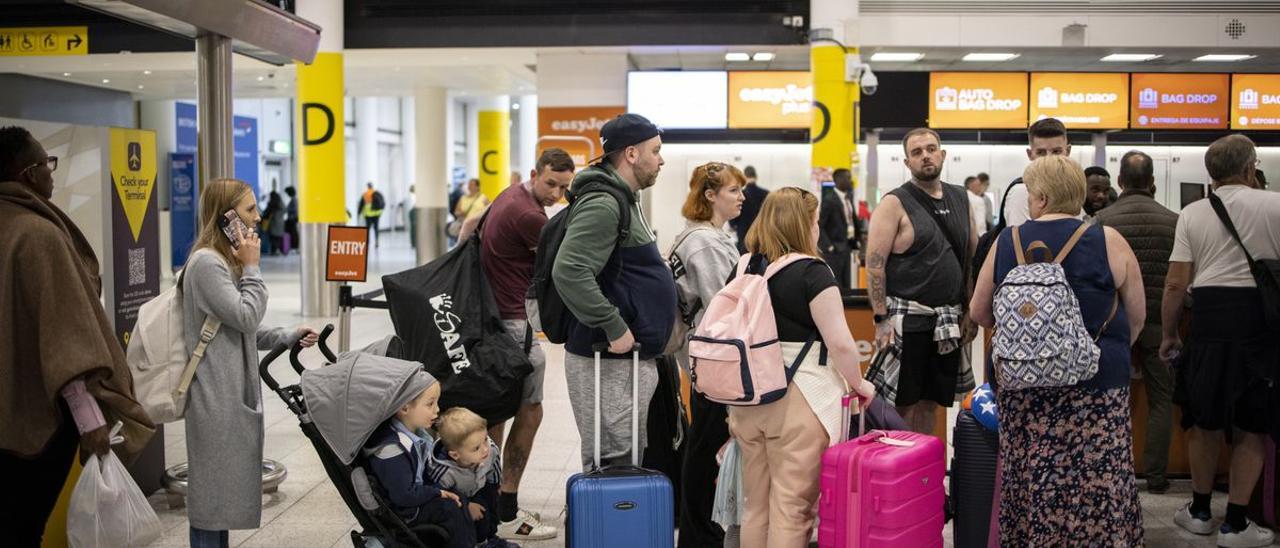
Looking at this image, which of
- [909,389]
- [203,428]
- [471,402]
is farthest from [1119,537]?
Result: [203,428]

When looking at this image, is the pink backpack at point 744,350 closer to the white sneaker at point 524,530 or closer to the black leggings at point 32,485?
the white sneaker at point 524,530

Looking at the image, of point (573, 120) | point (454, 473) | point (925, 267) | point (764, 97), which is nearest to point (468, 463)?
point (454, 473)

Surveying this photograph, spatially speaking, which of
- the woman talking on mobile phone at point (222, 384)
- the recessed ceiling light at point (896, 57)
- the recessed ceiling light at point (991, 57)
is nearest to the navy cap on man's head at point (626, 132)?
the woman talking on mobile phone at point (222, 384)

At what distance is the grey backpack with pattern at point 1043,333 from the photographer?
3.31 m

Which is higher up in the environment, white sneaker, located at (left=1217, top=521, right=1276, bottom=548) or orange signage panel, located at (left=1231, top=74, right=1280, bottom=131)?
orange signage panel, located at (left=1231, top=74, right=1280, bottom=131)

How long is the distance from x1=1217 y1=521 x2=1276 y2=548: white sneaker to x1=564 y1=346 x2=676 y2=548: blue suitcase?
2.31 m

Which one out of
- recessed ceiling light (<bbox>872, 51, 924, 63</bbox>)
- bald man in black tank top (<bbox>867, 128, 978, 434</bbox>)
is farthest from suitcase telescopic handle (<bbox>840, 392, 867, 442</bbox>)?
recessed ceiling light (<bbox>872, 51, 924, 63</bbox>)

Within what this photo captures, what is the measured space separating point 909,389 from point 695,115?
9070 mm

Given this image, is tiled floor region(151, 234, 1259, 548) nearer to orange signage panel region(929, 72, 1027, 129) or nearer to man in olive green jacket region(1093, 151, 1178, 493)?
man in olive green jacket region(1093, 151, 1178, 493)

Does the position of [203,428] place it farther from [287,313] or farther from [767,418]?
[287,313]

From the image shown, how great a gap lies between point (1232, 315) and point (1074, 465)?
50.2 inches

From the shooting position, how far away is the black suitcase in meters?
3.84

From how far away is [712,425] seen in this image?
407cm

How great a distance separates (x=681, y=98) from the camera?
43.1 feet
